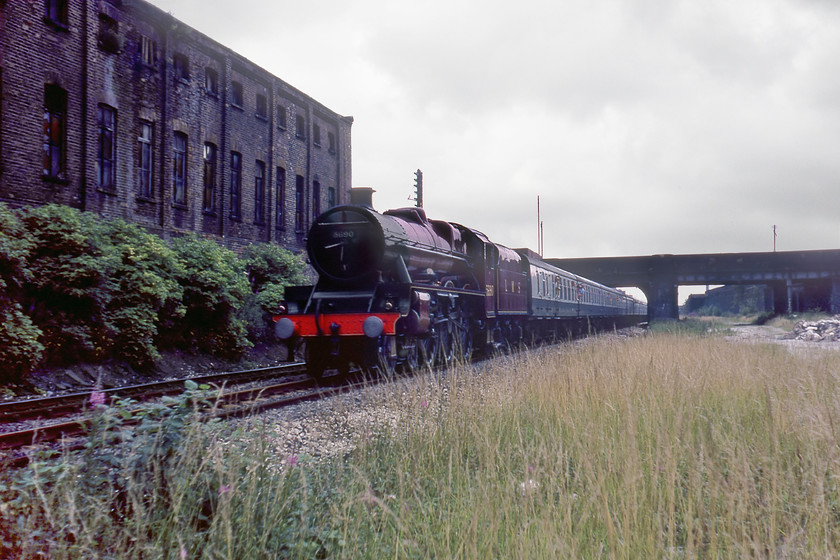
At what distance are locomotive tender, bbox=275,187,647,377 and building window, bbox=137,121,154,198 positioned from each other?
6287mm

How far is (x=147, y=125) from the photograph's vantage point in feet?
53.9

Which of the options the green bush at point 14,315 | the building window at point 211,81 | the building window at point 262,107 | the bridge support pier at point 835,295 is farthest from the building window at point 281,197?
the bridge support pier at point 835,295

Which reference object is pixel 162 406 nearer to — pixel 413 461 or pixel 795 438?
pixel 413 461

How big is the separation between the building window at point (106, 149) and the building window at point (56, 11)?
1970 mm

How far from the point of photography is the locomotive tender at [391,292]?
33.9ft

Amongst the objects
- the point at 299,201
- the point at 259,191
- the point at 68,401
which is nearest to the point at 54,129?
the point at 68,401

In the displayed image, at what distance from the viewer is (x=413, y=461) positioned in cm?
416

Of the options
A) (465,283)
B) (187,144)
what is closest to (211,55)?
(187,144)

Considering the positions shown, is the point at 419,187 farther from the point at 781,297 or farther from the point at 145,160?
the point at 781,297

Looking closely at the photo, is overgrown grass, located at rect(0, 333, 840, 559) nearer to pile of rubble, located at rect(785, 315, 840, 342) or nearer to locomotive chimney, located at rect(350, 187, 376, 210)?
locomotive chimney, located at rect(350, 187, 376, 210)

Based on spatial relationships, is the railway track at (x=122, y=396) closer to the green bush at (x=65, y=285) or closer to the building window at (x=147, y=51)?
the green bush at (x=65, y=285)

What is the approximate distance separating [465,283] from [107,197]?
28.9 feet

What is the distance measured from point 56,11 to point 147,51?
2759 mm

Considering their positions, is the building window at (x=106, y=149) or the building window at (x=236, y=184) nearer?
the building window at (x=106, y=149)
